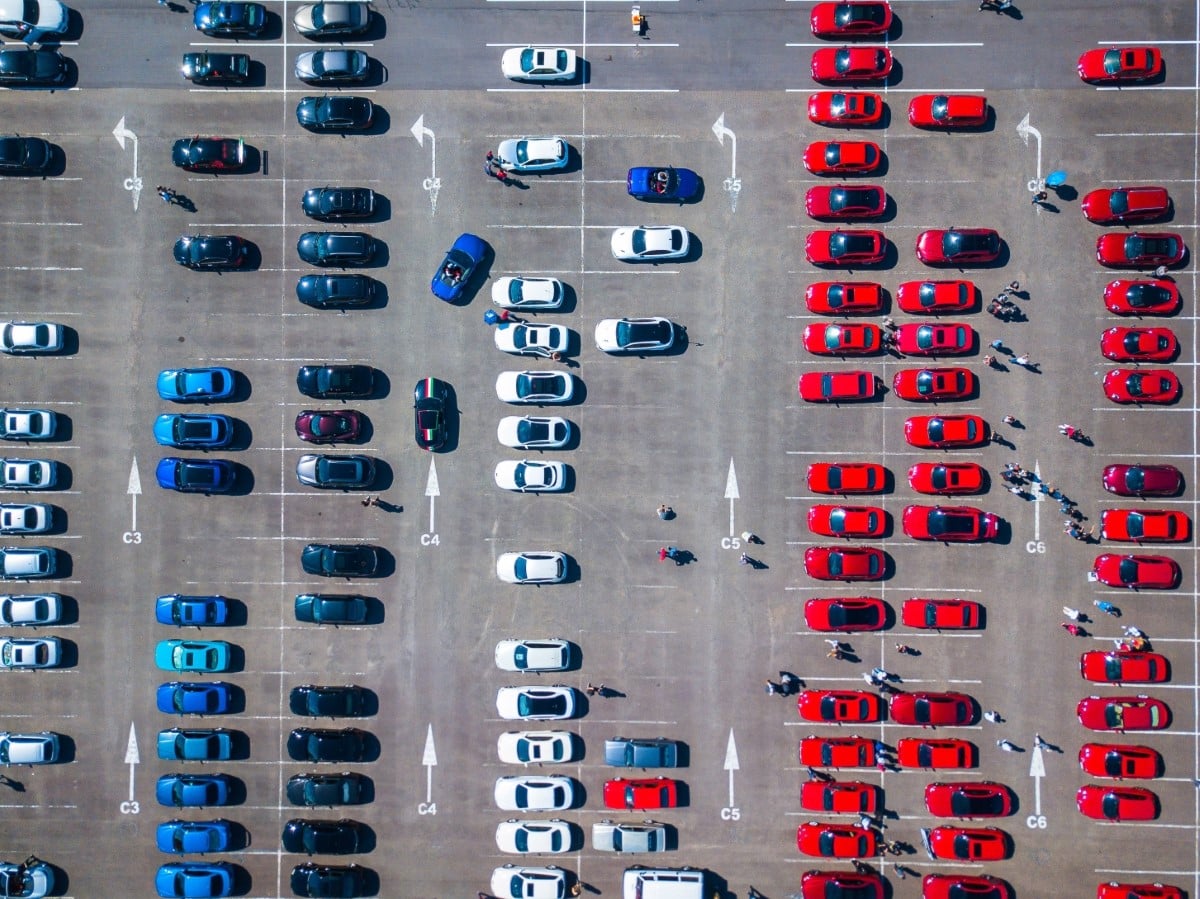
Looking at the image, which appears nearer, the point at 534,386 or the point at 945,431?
the point at 945,431

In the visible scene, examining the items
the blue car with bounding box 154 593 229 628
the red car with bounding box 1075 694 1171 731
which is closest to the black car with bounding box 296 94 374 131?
the blue car with bounding box 154 593 229 628

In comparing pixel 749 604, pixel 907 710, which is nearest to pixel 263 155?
pixel 749 604

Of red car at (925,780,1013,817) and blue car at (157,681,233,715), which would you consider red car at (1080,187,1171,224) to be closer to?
red car at (925,780,1013,817)

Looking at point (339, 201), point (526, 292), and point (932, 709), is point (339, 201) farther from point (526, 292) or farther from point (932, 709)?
point (932, 709)

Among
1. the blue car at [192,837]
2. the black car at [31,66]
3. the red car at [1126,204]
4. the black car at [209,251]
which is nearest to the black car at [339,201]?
the black car at [209,251]

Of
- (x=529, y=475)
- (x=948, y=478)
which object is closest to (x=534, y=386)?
(x=529, y=475)

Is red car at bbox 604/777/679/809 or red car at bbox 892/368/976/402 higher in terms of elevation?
red car at bbox 892/368/976/402
